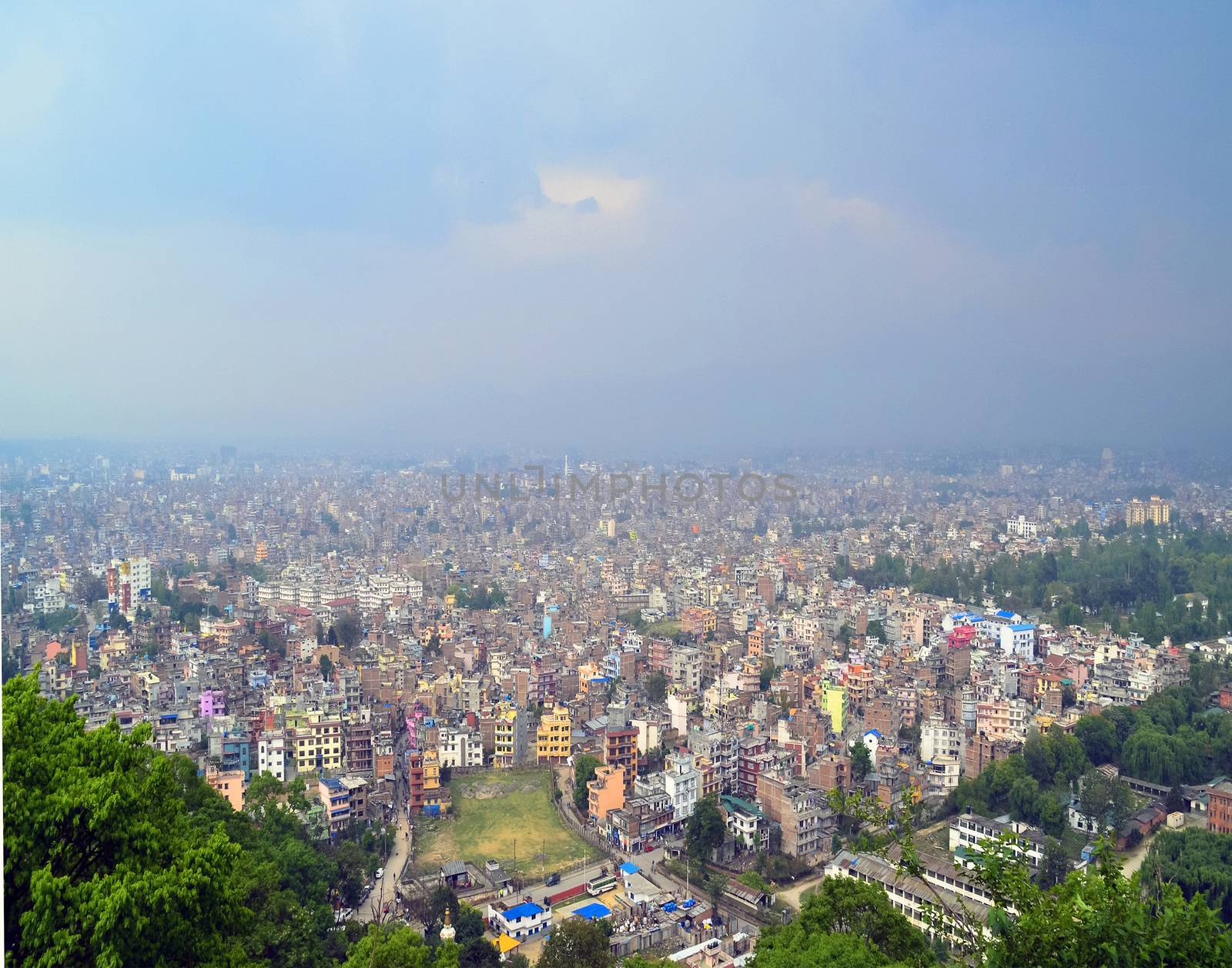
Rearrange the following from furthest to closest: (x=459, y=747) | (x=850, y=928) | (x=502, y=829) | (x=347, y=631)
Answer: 1. (x=347, y=631)
2. (x=459, y=747)
3. (x=502, y=829)
4. (x=850, y=928)

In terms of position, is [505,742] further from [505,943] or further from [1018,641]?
[1018,641]

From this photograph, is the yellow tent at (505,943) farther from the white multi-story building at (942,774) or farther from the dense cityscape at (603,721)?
the white multi-story building at (942,774)

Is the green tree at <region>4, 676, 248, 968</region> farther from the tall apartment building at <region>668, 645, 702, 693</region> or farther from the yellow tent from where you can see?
the tall apartment building at <region>668, 645, 702, 693</region>

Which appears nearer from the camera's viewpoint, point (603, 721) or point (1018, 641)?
point (603, 721)

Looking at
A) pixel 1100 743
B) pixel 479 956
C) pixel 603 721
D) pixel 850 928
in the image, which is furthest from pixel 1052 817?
pixel 479 956

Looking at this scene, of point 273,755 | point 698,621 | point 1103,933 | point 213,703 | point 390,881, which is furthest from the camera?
point 698,621

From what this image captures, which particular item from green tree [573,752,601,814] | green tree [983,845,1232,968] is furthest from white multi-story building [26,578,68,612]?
green tree [983,845,1232,968]

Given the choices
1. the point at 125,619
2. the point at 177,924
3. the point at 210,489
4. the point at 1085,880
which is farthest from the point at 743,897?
the point at 210,489
